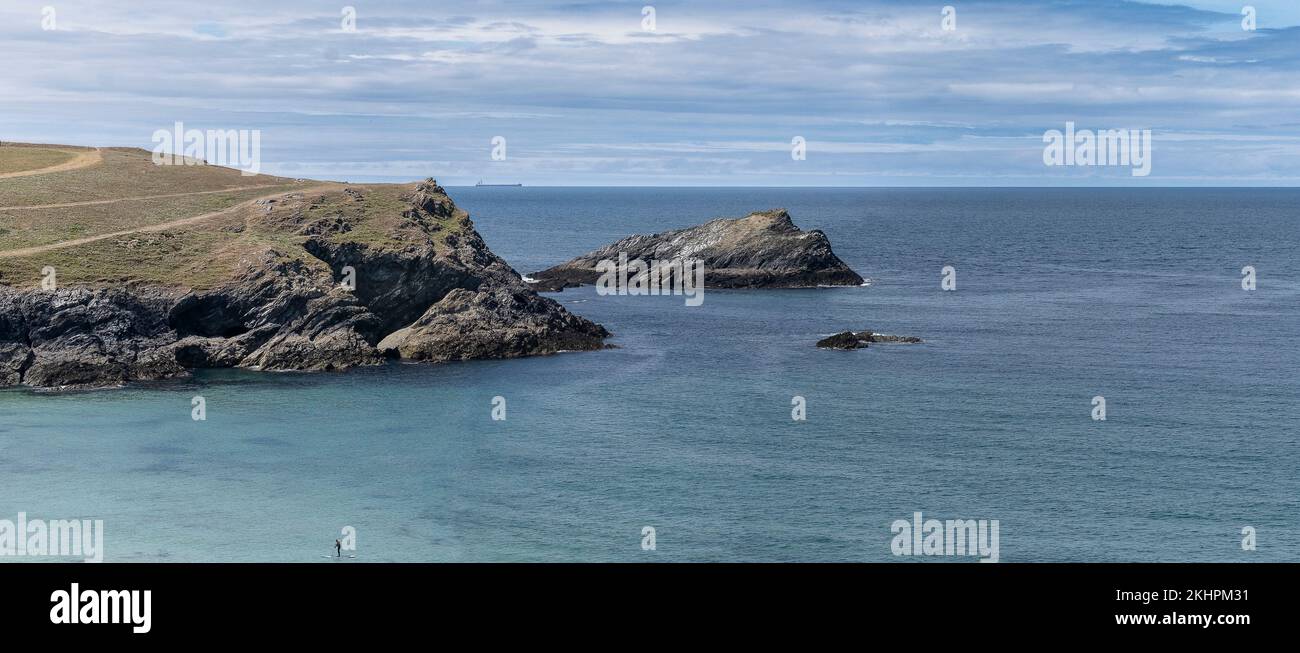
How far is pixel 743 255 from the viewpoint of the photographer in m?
148

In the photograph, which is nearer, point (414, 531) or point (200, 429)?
point (414, 531)

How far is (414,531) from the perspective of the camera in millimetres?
51625

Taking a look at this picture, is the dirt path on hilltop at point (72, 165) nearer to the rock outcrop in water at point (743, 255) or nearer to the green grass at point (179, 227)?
the green grass at point (179, 227)

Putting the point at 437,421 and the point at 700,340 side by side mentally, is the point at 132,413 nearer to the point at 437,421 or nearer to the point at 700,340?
the point at 437,421

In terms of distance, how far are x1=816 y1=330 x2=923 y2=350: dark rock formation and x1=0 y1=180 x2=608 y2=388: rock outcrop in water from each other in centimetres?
1887

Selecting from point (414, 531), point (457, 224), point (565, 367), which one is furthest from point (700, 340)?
point (414, 531)

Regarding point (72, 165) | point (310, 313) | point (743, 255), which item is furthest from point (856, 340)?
point (72, 165)

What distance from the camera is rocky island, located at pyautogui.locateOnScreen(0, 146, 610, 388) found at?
82.3 meters

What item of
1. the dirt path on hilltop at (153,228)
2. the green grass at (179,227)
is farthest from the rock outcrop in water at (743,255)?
the green grass at (179,227)

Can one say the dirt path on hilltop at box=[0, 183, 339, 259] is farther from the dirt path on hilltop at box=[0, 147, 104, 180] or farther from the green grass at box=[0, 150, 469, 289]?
the dirt path on hilltop at box=[0, 147, 104, 180]

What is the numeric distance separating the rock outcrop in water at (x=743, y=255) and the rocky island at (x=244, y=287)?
40778mm

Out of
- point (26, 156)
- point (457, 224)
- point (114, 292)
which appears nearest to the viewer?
point (114, 292)

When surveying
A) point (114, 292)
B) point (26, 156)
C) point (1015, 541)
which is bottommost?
point (1015, 541)

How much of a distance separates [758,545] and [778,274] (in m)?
95.8
